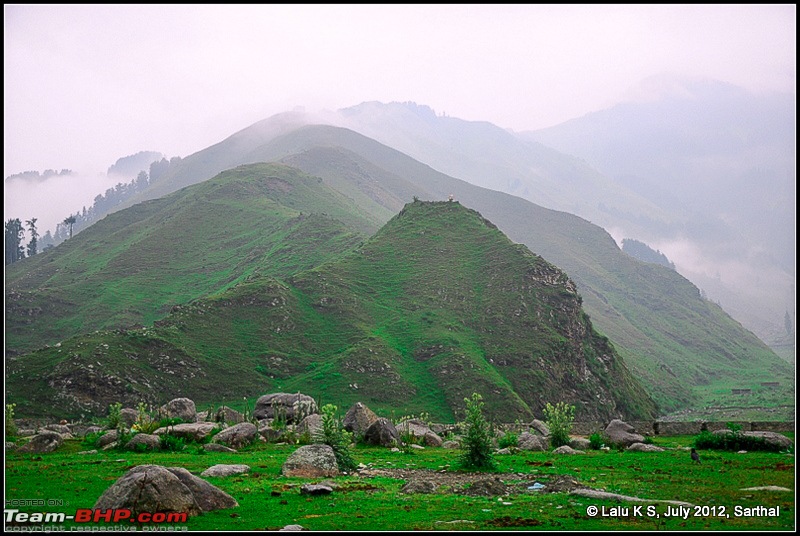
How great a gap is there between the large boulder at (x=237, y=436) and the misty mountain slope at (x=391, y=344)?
168 feet

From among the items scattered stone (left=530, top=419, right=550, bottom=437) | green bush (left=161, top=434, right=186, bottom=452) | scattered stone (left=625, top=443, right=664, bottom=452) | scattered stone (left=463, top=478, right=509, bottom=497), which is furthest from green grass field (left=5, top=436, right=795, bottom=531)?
scattered stone (left=530, top=419, right=550, bottom=437)

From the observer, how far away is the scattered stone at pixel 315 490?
22953mm

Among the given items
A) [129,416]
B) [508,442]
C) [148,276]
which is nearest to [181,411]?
[129,416]

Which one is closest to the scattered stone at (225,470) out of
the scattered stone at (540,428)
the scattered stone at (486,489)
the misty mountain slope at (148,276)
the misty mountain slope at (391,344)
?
the scattered stone at (486,489)

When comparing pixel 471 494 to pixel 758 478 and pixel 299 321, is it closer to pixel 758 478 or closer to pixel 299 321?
pixel 758 478

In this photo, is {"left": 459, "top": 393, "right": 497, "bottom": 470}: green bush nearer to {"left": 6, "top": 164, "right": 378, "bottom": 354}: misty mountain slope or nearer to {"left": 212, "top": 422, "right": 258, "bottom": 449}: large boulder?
{"left": 212, "top": 422, "right": 258, "bottom": 449}: large boulder

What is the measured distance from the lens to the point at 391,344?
112 m

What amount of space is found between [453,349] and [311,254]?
217 ft

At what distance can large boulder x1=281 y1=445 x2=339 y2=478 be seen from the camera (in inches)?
1089

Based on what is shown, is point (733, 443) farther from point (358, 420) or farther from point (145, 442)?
point (145, 442)

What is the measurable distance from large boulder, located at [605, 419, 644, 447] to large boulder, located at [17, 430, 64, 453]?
35.3 m

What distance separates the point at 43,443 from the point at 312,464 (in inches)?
827

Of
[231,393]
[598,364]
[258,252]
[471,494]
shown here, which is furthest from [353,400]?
[258,252]

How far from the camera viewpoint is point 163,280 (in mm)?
172500
